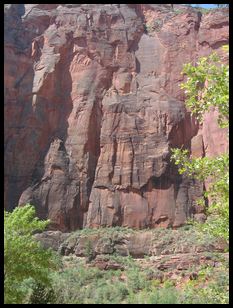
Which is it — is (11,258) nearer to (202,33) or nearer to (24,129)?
(24,129)

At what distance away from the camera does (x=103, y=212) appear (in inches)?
1412

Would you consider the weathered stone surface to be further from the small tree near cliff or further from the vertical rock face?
the small tree near cliff

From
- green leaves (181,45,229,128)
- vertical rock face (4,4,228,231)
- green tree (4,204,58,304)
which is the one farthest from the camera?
vertical rock face (4,4,228,231)

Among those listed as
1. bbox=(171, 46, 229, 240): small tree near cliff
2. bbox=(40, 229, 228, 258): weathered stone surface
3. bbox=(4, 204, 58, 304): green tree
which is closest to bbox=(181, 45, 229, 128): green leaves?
bbox=(171, 46, 229, 240): small tree near cliff

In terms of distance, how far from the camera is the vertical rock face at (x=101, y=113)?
36094mm

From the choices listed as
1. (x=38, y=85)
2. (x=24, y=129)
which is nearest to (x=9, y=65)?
(x=38, y=85)

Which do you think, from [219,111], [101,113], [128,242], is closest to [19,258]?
[219,111]

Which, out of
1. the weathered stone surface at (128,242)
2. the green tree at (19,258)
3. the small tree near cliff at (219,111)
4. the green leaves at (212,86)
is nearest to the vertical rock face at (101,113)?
the weathered stone surface at (128,242)

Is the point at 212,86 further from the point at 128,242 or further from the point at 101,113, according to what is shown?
the point at 101,113

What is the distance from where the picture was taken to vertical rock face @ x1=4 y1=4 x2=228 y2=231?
36.1m

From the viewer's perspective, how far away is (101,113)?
39.2 meters

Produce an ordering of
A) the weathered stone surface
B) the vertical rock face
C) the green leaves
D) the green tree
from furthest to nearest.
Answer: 1. the vertical rock face
2. the weathered stone surface
3. the green tree
4. the green leaves

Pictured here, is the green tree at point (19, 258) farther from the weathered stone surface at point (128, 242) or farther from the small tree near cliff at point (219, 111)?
the weathered stone surface at point (128, 242)

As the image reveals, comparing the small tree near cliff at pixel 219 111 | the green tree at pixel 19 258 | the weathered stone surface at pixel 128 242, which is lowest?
the weathered stone surface at pixel 128 242
